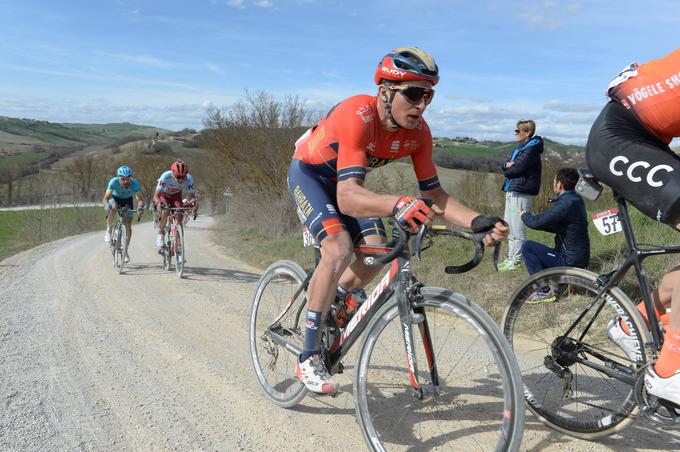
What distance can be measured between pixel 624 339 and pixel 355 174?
1821 mm

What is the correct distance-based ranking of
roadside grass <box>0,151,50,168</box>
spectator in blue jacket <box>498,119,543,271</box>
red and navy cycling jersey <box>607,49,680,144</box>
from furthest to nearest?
roadside grass <box>0,151,50,168</box> < spectator in blue jacket <box>498,119,543,271</box> < red and navy cycling jersey <box>607,49,680,144</box>

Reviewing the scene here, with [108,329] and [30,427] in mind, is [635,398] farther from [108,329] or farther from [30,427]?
[108,329]

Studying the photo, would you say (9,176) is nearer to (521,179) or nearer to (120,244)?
(120,244)

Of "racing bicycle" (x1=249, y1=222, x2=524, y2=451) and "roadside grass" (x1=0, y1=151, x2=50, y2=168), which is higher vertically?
"racing bicycle" (x1=249, y1=222, x2=524, y2=451)

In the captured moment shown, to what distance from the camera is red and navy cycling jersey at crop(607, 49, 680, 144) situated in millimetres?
2723

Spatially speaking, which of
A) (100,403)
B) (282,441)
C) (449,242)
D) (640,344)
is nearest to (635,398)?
(640,344)

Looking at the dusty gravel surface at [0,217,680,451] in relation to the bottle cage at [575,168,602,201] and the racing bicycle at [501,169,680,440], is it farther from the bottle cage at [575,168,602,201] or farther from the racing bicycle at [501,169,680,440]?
the bottle cage at [575,168,602,201]

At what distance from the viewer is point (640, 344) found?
117 inches

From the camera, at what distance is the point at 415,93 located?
318cm

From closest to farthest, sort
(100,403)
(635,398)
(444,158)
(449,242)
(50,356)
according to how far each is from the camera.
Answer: (635,398), (100,403), (50,356), (449,242), (444,158)

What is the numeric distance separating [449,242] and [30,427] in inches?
297

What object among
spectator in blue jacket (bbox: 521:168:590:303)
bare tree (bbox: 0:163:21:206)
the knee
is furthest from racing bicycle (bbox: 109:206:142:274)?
bare tree (bbox: 0:163:21:206)

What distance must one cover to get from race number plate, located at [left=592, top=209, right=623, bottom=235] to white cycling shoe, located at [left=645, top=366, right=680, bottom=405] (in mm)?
849

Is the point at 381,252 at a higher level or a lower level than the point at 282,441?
higher
